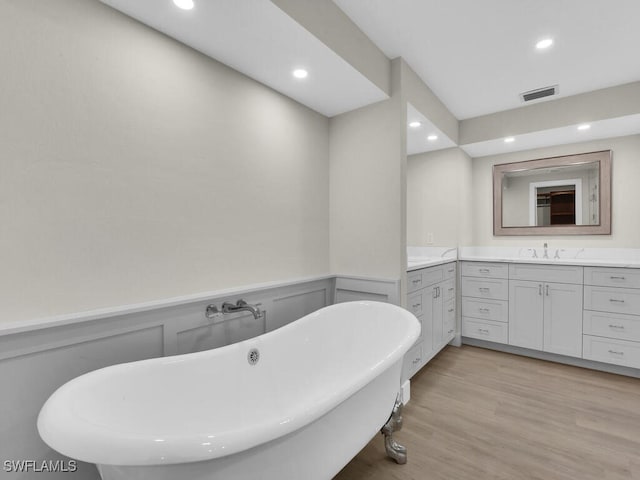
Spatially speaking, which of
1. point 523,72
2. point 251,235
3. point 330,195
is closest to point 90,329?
point 251,235

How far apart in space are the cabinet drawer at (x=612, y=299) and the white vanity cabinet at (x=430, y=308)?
111cm

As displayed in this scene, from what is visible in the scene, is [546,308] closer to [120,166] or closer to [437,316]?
[437,316]

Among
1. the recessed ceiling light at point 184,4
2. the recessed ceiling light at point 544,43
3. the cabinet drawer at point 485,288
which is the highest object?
the recessed ceiling light at point 544,43

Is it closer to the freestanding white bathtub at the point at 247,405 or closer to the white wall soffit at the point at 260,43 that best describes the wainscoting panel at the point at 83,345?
the freestanding white bathtub at the point at 247,405

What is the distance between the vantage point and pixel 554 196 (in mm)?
3299

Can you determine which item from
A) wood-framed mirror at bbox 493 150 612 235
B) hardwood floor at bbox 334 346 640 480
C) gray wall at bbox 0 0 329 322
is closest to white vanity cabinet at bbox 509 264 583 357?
hardwood floor at bbox 334 346 640 480

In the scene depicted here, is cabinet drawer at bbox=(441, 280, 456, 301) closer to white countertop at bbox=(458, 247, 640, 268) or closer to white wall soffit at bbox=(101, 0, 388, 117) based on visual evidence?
white countertop at bbox=(458, 247, 640, 268)

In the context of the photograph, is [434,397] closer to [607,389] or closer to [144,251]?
[607,389]

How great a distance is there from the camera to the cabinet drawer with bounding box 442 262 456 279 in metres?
3.01

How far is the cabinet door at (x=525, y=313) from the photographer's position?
2.92m

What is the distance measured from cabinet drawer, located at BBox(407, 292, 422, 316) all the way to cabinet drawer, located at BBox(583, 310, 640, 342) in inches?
61.3

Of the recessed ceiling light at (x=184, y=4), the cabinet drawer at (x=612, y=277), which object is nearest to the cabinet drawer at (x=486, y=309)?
the cabinet drawer at (x=612, y=277)

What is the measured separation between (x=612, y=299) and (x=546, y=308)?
47 cm

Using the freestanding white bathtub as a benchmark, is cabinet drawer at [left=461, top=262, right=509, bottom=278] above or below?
above
